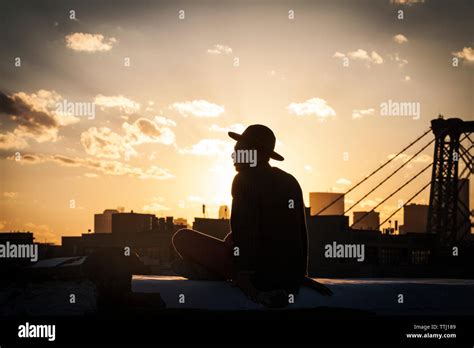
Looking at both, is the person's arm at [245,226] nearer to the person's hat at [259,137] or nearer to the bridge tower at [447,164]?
the person's hat at [259,137]

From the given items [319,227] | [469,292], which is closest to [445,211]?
[319,227]

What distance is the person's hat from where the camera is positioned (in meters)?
5.88

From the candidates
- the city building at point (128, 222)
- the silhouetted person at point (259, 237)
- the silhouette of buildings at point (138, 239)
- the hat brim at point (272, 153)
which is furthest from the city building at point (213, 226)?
the city building at point (128, 222)

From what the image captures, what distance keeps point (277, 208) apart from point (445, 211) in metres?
51.6

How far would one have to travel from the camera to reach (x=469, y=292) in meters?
5.95

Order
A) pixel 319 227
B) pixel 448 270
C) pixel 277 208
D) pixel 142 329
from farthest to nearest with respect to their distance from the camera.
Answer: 1. pixel 319 227
2. pixel 448 270
3. pixel 277 208
4. pixel 142 329

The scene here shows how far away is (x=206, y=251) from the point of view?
5.87 metres

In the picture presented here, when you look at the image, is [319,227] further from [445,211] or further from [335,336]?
[335,336]

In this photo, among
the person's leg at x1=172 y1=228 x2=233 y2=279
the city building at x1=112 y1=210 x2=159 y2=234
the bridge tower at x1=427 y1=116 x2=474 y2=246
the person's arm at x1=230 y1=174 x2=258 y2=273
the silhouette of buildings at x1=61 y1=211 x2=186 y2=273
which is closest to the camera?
the person's arm at x1=230 y1=174 x2=258 y2=273

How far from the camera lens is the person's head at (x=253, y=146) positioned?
5820mm

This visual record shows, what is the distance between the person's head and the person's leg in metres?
0.76

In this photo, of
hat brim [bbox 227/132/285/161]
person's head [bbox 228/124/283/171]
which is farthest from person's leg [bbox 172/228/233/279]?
hat brim [bbox 227/132/285/161]

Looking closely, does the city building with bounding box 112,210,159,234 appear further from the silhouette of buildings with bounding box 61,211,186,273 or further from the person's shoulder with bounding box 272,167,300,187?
the person's shoulder with bounding box 272,167,300,187

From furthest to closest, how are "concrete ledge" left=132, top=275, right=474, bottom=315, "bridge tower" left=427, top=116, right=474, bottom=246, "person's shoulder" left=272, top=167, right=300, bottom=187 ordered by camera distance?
1. "bridge tower" left=427, top=116, right=474, bottom=246
2. "person's shoulder" left=272, top=167, right=300, bottom=187
3. "concrete ledge" left=132, top=275, right=474, bottom=315
